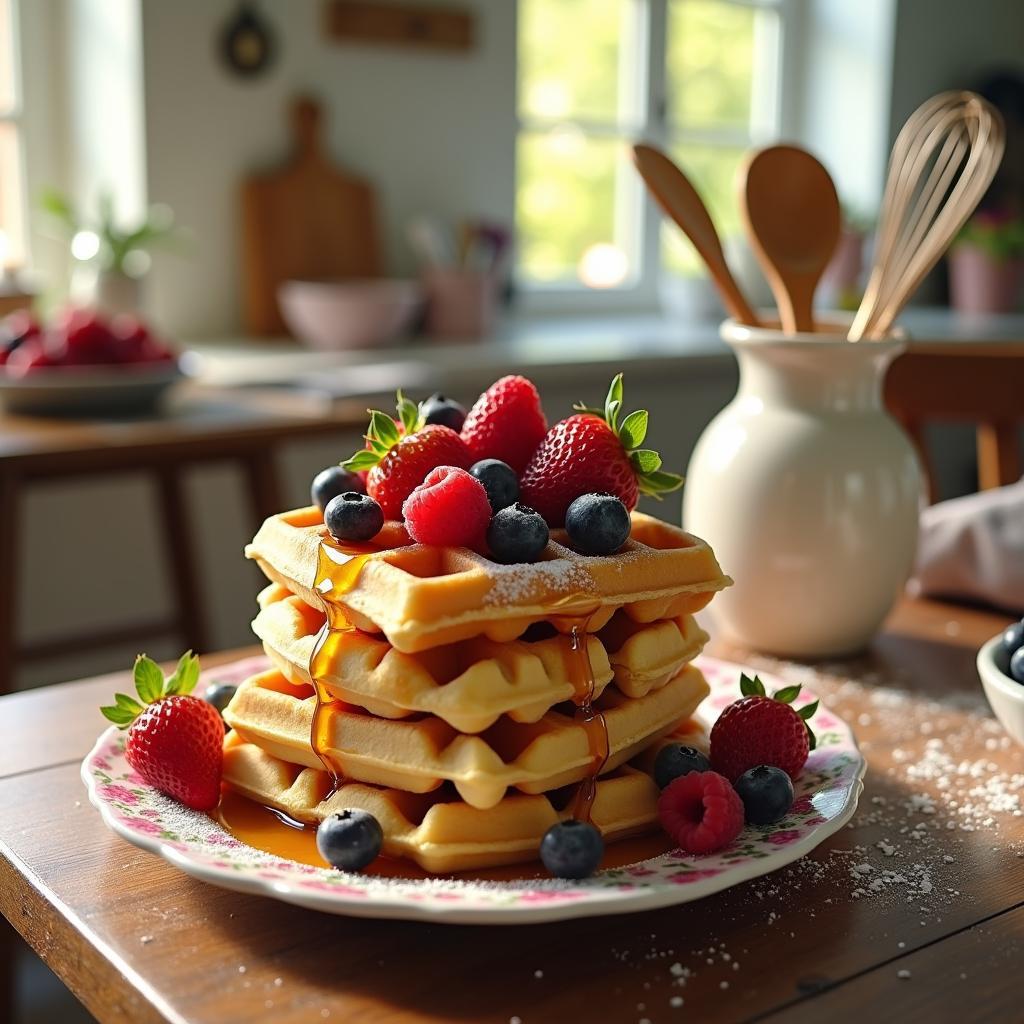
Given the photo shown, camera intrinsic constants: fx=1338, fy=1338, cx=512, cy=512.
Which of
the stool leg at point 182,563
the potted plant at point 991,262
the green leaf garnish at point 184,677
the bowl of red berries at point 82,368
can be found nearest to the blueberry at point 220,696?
the green leaf garnish at point 184,677

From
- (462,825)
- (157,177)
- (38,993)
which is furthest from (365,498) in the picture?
(157,177)

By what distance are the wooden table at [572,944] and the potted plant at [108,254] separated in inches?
70.4

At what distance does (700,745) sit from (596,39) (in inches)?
126

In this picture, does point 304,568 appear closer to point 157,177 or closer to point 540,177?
point 157,177

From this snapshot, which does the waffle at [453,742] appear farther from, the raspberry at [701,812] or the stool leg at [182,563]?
the stool leg at [182,563]

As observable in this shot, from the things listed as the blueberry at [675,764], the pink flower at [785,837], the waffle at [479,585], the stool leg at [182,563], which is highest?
the waffle at [479,585]

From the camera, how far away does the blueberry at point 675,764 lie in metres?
0.71

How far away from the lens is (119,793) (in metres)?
0.70

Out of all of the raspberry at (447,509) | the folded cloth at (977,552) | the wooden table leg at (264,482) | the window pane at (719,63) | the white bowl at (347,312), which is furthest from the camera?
the window pane at (719,63)

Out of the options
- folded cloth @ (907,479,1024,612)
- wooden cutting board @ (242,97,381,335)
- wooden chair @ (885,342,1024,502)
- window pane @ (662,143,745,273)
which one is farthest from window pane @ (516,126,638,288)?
folded cloth @ (907,479,1024,612)

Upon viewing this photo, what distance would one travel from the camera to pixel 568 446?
2.40 feet

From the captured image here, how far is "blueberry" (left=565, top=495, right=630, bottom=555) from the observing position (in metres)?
0.69

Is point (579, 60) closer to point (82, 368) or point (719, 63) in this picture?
point (719, 63)

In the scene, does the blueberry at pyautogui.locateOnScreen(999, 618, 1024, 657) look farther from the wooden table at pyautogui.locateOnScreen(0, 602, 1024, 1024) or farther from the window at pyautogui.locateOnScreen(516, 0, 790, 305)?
the window at pyautogui.locateOnScreen(516, 0, 790, 305)
